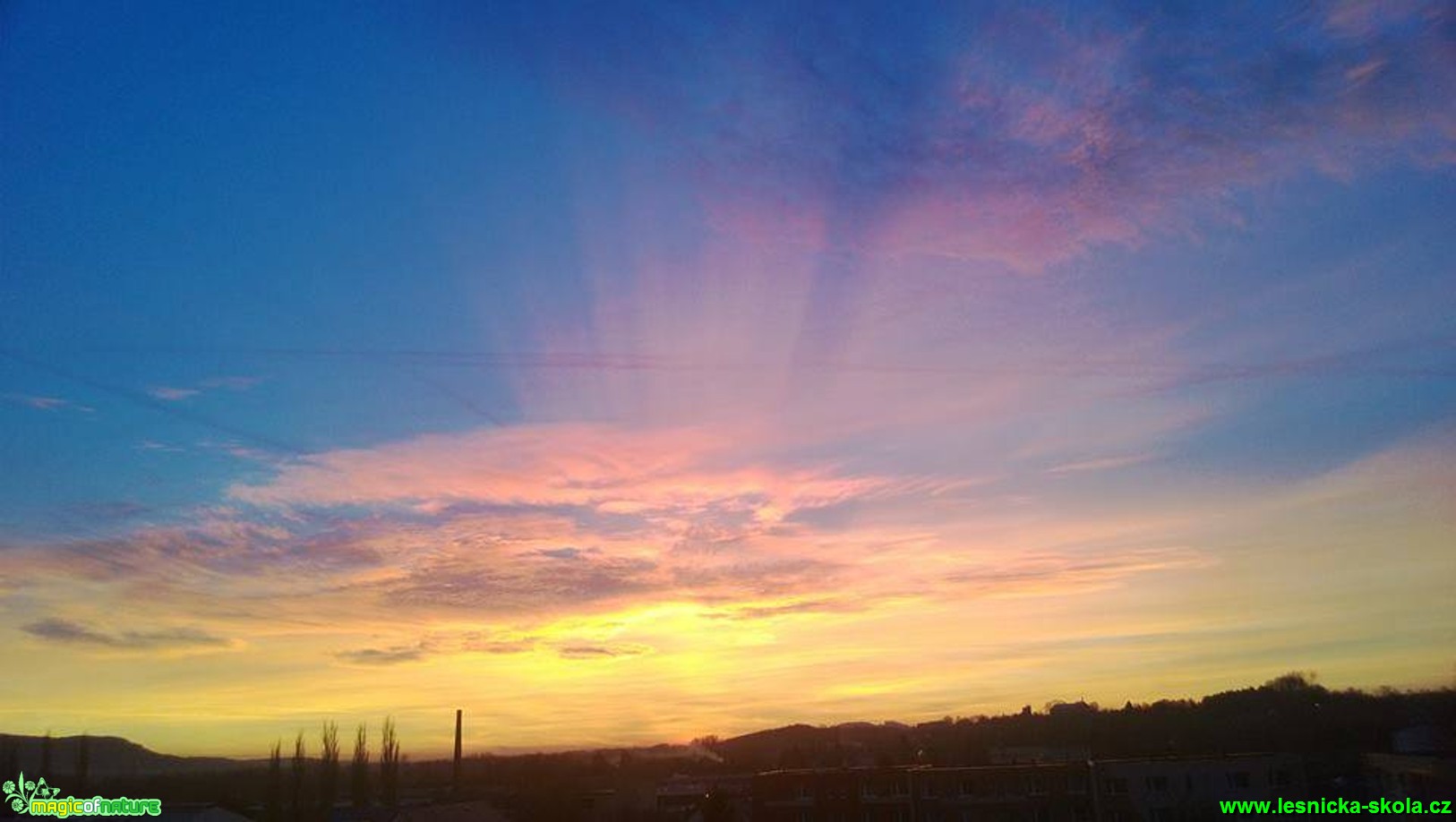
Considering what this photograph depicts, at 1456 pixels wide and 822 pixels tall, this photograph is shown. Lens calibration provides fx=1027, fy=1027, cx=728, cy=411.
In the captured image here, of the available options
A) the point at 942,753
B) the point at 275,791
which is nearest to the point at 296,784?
the point at 275,791

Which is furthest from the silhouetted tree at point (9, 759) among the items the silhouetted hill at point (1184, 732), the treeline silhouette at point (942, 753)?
the silhouetted hill at point (1184, 732)

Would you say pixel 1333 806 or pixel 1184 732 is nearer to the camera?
pixel 1333 806

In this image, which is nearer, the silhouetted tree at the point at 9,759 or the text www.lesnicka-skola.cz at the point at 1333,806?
the text www.lesnicka-skola.cz at the point at 1333,806

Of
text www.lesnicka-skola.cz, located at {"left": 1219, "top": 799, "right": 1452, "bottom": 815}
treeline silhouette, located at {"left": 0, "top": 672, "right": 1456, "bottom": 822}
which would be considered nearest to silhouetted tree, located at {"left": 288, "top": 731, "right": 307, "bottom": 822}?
treeline silhouette, located at {"left": 0, "top": 672, "right": 1456, "bottom": 822}

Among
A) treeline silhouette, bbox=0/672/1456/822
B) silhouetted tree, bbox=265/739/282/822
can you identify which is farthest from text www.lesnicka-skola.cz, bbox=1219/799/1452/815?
silhouetted tree, bbox=265/739/282/822

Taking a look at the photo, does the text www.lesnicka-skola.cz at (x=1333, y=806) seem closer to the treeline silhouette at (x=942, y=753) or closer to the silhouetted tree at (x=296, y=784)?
the treeline silhouette at (x=942, y=753)

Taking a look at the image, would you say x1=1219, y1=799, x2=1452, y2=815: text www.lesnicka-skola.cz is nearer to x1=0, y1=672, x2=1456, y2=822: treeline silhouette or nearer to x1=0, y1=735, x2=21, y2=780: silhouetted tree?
x1=0, y1=672, x2=1456, y2=822: treeline silhouette

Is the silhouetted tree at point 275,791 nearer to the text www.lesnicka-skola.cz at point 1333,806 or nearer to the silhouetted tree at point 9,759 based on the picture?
the silhouetted tree at point 9,759

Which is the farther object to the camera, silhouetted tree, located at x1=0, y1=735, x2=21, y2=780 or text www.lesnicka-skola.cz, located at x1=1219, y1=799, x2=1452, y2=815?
silhouetted tree, located at x1=0, y1=735, x2=21, y2=780

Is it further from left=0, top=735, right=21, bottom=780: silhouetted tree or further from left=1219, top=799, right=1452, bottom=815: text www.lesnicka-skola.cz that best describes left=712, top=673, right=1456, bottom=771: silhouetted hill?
left=0, top=735, right=21, bottom=780: silhouetted tree

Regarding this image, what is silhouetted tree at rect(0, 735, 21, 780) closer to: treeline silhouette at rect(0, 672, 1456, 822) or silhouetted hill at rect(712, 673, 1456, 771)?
treeline silhouette at rect(0, 672, 1456, 822)

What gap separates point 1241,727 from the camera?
58.5m

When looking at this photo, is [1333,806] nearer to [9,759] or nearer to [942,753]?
[942,753]

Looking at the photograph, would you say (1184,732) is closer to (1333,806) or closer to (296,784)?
(1333,806)
